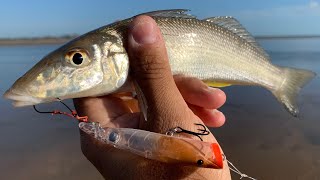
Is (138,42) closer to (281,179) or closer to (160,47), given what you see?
(160,47)

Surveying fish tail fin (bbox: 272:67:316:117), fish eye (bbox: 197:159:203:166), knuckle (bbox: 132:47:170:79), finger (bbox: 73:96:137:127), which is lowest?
fish tail fin (bbox: 272:67:316:117)

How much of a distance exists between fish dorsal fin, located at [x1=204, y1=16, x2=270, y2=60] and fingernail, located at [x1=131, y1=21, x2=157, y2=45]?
1.20 meters

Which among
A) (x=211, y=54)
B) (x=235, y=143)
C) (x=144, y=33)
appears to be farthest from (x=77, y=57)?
(x=235, y=143)

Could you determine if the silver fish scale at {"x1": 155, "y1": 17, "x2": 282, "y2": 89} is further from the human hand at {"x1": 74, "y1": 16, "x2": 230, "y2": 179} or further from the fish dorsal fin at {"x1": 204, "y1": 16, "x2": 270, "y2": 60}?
the human hand at {"x1": 74, "y1": 16, "x2": 230, "y2": 179}

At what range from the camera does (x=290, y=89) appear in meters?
4.47

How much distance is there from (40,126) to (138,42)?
782cm

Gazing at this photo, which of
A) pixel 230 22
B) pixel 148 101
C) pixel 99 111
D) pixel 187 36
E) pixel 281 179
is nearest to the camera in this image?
pixel 148 101

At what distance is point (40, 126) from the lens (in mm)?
9828

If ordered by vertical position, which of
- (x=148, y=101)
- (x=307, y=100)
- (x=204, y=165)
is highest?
(x=148, y=101)

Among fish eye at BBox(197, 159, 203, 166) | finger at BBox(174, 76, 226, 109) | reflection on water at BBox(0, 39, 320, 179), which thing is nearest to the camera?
fish eye at BBox(197, 159, 203, 166)

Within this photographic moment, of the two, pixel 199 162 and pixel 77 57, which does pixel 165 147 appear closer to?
pixel 199 162

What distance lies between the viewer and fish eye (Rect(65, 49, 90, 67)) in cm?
298

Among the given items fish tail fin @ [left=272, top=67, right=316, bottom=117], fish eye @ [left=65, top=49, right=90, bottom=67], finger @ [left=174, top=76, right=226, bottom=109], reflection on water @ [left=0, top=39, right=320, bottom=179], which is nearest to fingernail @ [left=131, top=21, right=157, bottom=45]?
fish eye @ [left=65, top=49, right=90, bottom=67]

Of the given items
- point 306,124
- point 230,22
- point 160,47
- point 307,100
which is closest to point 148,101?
point 160,47
